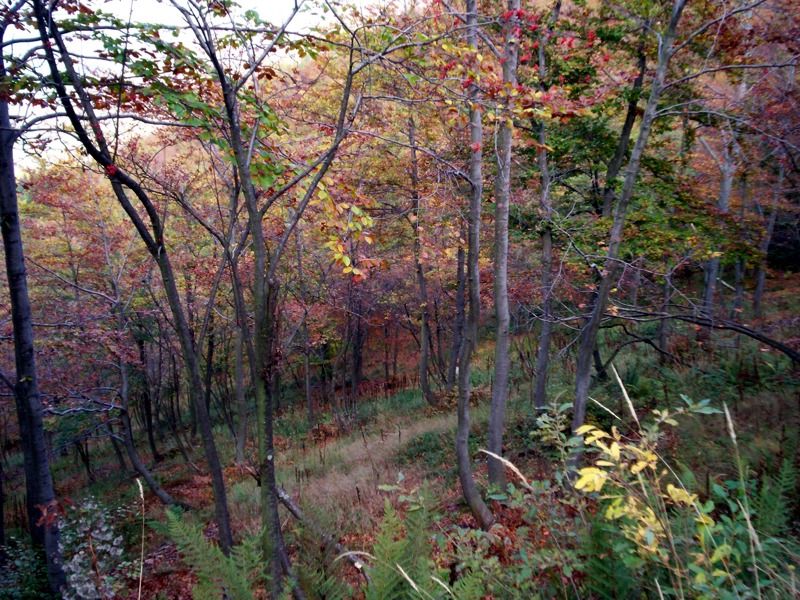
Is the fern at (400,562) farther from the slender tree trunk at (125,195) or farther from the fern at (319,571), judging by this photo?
the slender tree trunk at (125,195)

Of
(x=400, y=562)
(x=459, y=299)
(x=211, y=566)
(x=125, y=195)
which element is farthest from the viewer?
(x=459, y=299)

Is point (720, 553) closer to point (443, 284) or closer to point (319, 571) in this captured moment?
point (319, 571)

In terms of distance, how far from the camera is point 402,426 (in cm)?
1284

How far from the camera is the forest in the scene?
7.53 feet

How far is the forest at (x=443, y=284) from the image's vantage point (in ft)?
7.53

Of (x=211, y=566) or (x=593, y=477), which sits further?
(x=211, y=566)

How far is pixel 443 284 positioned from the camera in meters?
17.1

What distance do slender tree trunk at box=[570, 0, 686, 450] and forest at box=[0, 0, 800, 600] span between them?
4cm

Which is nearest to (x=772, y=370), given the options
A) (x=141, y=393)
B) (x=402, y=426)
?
(x=402, y=426)

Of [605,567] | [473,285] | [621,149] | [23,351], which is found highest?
[621,149]

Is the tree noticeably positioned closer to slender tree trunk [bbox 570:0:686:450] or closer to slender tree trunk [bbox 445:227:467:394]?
slender tree trunk [bbox 570:0:686:450]

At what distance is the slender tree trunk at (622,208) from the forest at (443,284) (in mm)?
38

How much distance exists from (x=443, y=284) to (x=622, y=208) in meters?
12.1

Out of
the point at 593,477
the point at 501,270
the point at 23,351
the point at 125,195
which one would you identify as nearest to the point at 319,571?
the point at 593,477
